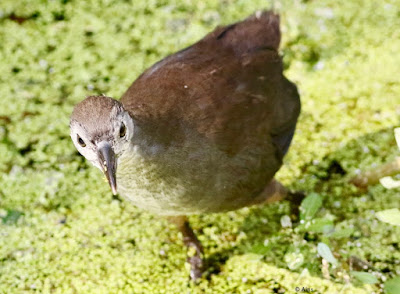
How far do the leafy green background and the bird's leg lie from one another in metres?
0.05

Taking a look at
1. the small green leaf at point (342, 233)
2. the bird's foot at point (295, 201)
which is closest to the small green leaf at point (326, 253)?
the small green leaf at point (342, 233)

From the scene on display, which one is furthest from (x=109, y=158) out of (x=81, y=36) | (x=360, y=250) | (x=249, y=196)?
(x=81, y=36)

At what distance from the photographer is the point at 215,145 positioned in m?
2.53

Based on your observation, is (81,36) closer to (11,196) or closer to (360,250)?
(11,196)

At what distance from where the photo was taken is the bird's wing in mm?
2475

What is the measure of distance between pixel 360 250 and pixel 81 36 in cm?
233

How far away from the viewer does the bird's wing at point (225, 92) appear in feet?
8.12

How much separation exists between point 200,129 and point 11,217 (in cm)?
121

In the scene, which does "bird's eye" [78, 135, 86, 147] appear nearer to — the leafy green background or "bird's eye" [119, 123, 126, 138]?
"bird's eye" [119, 123, 126, 138]

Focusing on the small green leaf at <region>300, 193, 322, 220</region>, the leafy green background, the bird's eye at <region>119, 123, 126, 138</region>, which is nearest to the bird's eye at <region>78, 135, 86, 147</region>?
the bird's eye at <region>119, 123, 126, 138</region>

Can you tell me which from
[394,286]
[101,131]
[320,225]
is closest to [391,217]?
[394,286]

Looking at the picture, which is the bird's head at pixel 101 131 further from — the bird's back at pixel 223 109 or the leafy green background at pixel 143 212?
the leafy green background at pixel 143 212

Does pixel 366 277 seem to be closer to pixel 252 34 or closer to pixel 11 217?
pixel 252 34

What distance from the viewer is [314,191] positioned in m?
3.21
